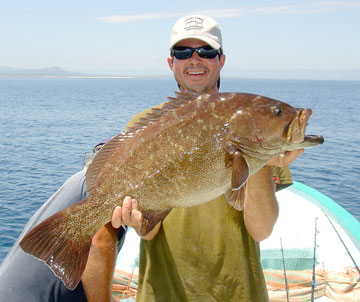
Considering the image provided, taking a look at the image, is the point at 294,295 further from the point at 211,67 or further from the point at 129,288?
the point at 211,67

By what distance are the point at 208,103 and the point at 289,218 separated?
3.72 m

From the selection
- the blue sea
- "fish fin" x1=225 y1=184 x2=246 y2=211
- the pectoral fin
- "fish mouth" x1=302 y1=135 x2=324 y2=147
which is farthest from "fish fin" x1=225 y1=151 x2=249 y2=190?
the blue sea

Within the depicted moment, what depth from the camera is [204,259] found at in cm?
287


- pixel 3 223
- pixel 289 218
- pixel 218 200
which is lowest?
pixel 3 223

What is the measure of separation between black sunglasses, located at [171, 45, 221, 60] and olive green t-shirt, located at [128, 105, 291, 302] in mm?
1234

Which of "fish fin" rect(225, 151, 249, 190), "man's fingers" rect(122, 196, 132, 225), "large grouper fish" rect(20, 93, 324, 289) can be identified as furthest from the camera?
"man's fingers" rect(122, 196, 132, 225)

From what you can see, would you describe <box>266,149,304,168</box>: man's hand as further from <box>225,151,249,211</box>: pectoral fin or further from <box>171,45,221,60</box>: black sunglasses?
<box>171,45,221,60</box>: black sunglasses

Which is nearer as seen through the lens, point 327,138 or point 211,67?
point 211,67

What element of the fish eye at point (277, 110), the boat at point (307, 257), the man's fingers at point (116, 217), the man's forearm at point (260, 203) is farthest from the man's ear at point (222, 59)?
the boat at point (307, 257)

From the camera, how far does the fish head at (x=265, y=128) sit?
2.54m

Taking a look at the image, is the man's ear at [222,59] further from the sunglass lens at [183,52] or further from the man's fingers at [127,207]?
the man's fingers at [127,207]

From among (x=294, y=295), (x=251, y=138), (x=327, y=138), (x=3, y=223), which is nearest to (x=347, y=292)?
(x=294, y=295)

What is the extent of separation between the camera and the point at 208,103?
261 cm

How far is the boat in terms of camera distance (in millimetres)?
4836
